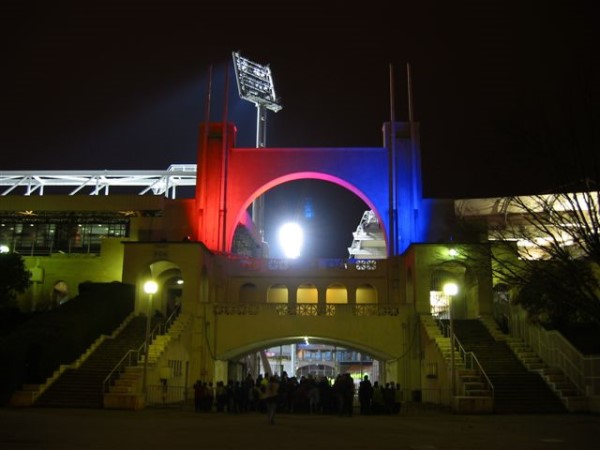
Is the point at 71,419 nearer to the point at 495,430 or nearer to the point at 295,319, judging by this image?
the point at 495,430

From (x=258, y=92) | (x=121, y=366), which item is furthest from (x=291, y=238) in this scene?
(x=121, y=366)

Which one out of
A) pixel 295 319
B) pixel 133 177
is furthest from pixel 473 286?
pixel 133 177

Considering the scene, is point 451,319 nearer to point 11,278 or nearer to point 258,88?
point 11,278

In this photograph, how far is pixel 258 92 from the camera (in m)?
63.4

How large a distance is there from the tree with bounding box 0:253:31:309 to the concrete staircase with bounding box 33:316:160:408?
8.00m

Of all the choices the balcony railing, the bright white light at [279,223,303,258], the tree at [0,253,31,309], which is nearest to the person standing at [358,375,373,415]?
the balcony railing

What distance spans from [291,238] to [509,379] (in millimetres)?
45310

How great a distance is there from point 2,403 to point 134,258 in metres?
12.7

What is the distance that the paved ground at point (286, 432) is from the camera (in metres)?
12.7

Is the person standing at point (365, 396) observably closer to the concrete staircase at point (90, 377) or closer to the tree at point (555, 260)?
the tree at point (555, 260)

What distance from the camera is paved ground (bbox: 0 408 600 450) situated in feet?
41.5

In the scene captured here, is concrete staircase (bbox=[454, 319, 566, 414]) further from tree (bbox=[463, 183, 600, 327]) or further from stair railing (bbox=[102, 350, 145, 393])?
stair railing (bbox=[102, 350, 145, 393])

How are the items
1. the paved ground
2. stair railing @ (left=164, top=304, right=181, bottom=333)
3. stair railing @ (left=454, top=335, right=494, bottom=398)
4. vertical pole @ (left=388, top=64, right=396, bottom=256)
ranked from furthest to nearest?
vertical pole @ (left=388, top=64, right=396, bottom=256) < stair railing @ (left=164, top=304, right=181, bottom=333) < stair railing @ (left=454, top=335, right=494, bottom=398) < the paved ground

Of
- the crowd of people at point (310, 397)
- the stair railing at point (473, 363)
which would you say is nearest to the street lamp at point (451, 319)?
the stair railing at point (473, 363)
